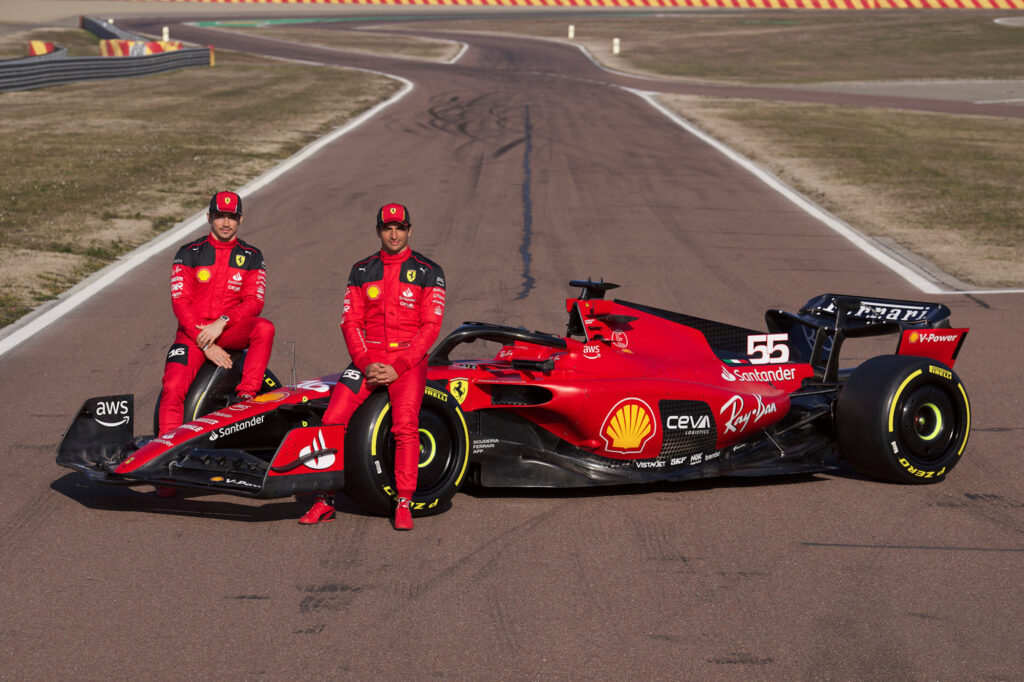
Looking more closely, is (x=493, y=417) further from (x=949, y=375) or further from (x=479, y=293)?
(x=479, y=293)

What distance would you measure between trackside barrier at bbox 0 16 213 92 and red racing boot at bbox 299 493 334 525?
32.7 m

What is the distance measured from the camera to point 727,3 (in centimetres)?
9550

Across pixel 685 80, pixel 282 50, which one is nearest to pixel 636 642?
pixel 685 80

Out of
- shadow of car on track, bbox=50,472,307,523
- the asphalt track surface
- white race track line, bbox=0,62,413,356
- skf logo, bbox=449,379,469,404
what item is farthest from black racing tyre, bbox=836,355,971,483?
white race track line, bbox=0,62,413,356

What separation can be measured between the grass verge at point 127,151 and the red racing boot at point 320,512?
247 inches

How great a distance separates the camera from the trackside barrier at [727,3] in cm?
8569

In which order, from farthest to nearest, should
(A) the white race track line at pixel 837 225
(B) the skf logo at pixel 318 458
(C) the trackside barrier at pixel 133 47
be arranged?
(C) the trackside barrier at pixel 133 47 < (A) the white race track line at pixel 837 225 < (B) the skf logo at pixel 318 458

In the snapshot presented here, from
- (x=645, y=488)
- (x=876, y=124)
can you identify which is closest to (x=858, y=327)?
(x=645, y=488)

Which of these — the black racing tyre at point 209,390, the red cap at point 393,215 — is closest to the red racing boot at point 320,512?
the black racing tyre at point 209,390

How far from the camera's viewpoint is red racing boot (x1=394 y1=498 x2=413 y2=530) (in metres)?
6.62

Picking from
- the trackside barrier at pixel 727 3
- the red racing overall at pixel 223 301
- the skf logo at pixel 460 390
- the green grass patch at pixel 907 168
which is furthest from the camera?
the trackside barrier at pixel 727 3

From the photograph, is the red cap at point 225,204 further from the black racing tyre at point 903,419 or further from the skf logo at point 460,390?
the black racing tyre at point 903,419

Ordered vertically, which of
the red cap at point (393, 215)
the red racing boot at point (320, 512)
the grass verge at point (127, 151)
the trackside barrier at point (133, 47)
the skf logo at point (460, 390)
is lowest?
the trackside barrier at point (133, 47)

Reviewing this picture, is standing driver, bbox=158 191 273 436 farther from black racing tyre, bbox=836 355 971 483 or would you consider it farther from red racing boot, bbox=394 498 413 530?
black racing tyre, bbox=836 355 971 483
